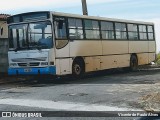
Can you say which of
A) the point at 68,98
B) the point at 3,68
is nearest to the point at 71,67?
the point at 3,68

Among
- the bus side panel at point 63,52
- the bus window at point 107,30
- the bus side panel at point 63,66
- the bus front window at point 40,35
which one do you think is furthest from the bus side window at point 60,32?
the bus window at point 107,30

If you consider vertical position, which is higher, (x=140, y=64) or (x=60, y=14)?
(x=60, y=14)

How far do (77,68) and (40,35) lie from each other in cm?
259

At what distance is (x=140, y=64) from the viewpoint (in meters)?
25.5

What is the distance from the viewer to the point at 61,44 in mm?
17875

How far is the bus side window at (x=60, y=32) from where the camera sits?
17.6 metres

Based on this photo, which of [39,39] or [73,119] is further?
[39,39]

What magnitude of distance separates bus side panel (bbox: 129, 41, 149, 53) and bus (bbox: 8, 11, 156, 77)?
4.53 ft

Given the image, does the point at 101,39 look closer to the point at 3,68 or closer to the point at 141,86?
the point at 3,68

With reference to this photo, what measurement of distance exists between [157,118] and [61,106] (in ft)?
9.24

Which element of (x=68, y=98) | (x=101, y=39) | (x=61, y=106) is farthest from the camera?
(x=101, y=39)

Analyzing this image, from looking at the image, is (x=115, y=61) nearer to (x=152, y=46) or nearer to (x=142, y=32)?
(x=142, y=32)

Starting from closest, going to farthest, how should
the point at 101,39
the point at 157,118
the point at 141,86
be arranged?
the point at 157,118 < the point at 141,86 < the point at 101,39

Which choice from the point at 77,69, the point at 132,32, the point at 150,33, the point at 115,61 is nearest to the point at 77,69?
the point at 77,69
